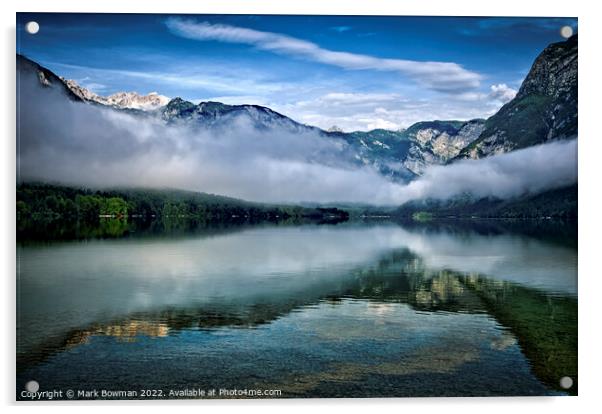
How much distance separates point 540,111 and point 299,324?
6923mm

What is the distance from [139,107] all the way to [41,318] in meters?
5.06

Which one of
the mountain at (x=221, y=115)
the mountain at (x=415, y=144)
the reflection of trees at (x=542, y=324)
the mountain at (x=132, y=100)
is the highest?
the mountain at (x=132, y=100)

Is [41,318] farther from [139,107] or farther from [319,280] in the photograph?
[319,280]

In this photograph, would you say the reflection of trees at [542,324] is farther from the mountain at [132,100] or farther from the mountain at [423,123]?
the mountain at [132,100]

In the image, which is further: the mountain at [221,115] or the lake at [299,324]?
the mountain at [221,115]

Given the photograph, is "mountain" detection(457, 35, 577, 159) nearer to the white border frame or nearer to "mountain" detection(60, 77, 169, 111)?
the white border frame

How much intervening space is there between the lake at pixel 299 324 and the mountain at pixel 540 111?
2.27 m

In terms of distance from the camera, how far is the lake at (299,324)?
34.4 feet

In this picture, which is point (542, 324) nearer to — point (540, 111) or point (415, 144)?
point (540, 111)

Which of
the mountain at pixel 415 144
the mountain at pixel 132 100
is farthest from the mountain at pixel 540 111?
the mountain at pixel 132 100

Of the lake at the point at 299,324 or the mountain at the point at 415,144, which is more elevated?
the mountain at the point at 415,144

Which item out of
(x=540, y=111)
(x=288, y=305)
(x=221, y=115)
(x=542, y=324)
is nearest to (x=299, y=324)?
(x=288, y=305)

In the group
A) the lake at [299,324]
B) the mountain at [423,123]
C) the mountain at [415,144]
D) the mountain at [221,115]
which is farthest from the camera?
the mountain at [415,144]

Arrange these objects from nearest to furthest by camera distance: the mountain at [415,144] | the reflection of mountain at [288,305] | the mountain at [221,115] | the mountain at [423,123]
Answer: the reflection of mountain at [288,305]
the mountain at [423,123]
the mountain at [221,115]
the mountain at [415,144]
